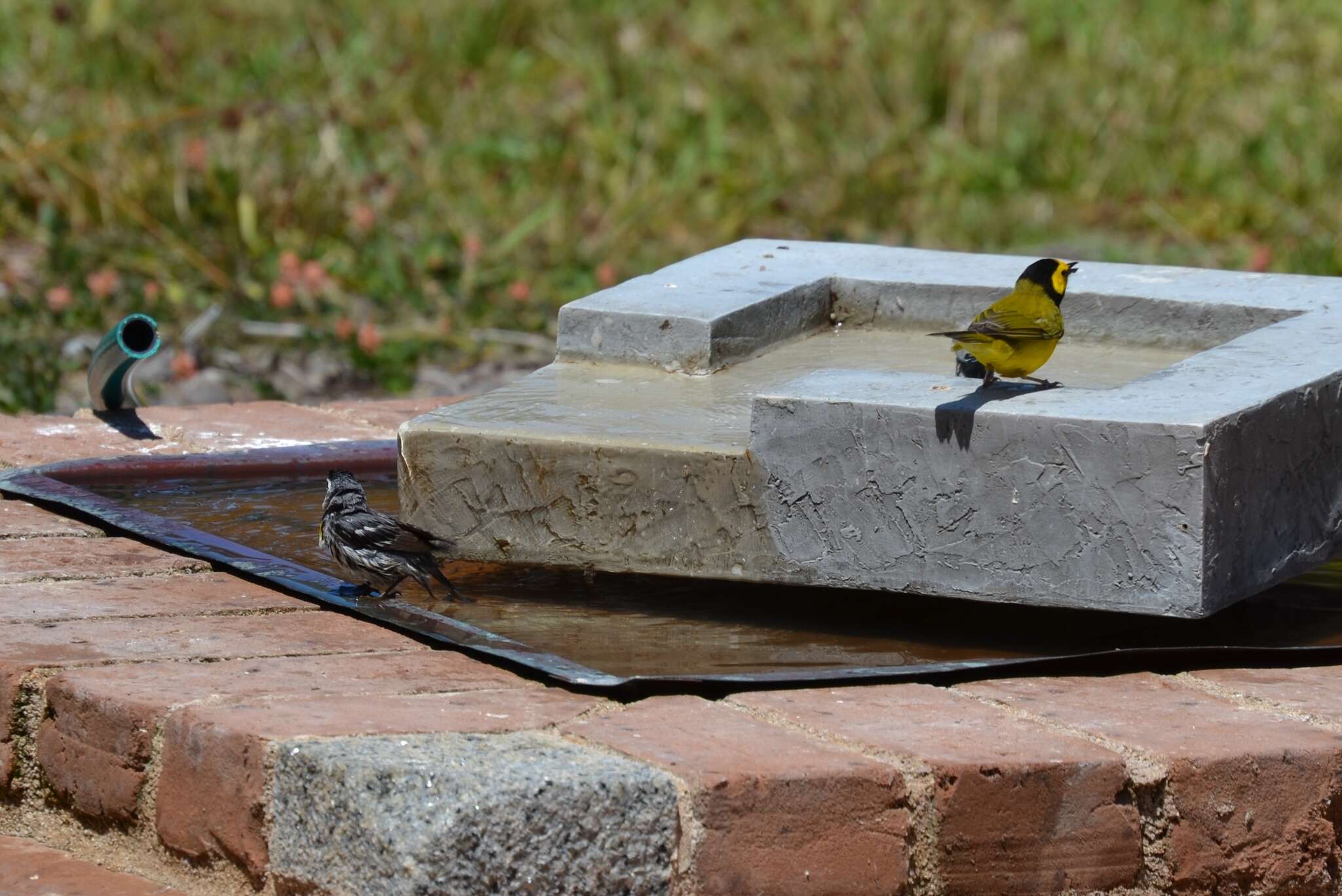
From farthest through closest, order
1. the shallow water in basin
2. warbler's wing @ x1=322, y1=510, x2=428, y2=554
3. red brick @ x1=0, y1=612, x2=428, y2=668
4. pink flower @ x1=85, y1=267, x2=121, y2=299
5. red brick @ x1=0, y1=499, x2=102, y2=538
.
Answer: pink flower @ x1=85, y1=267, x2=121, y2=299 → red brick @ x1=0, y1=499, x2=102, y2=538 → warbler's wing @ x1=322, y1=510, x2=428, y2=554 → the shallow water in basin → red brick @ x1=0, y1=612, x2=428, y2=668

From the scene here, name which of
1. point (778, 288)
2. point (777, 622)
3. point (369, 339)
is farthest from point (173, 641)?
point (369, 339)

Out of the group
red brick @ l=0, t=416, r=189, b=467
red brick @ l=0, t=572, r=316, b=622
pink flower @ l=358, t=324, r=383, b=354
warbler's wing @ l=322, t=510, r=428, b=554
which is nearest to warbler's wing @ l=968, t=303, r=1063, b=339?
warbler's wing @ l=322, t=510, r=428, b=554

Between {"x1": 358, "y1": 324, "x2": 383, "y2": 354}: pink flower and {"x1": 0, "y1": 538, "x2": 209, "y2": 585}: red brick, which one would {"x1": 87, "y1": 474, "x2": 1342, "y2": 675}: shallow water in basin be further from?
{"x1": 358, "y1": 324, "x2": 383, "y2": 354}: pink flower

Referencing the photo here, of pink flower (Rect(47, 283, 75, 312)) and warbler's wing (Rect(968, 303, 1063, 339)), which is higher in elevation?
warbler's wing (Rect(968, 303, 1063, 339))

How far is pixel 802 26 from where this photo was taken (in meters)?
11.5

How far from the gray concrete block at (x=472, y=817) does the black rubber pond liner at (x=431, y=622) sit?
42cm

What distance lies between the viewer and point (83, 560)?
415 centimetres

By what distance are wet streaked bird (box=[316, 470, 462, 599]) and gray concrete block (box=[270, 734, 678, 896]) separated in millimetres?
965

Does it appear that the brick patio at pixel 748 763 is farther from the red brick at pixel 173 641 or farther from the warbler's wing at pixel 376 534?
the warbler's wing at pixel 376 534

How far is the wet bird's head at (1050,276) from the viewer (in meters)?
4.39

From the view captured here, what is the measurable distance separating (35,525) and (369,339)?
9.29 ft

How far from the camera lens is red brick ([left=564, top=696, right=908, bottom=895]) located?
2.86 meters

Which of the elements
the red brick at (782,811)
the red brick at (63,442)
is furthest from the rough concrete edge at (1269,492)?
the red brick at (63,442)

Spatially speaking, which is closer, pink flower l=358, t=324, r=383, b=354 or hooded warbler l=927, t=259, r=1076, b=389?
hooded warbler l=927, t=259, r=1076, b=389
